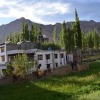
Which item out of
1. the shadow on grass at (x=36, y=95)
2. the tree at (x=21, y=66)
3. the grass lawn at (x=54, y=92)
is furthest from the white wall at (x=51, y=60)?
the shadow on grass at (x=36, y=95)

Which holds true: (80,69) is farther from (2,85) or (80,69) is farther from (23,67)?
(2,85)

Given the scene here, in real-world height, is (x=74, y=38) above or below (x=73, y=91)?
above

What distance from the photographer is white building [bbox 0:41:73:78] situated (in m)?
69.5

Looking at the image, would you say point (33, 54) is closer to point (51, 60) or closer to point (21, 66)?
point (51, 60)

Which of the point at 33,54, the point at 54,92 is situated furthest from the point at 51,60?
the point at 54,92

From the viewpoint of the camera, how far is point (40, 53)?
69625 millimetres

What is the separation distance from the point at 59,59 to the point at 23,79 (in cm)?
2307

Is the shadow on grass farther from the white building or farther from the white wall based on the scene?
the white building

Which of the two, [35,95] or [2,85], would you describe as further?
[2,85]

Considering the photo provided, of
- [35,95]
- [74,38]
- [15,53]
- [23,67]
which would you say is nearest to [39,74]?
[23,67]

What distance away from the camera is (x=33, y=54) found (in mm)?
70250

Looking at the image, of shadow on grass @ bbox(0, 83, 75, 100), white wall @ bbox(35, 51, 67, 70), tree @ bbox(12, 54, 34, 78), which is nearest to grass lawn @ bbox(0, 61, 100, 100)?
shadow on grass @ bbox(0, 83, 75, 100)

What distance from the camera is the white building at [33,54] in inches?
2736

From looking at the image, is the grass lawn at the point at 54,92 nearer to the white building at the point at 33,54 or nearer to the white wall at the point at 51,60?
the white wall at the point at 51,60
